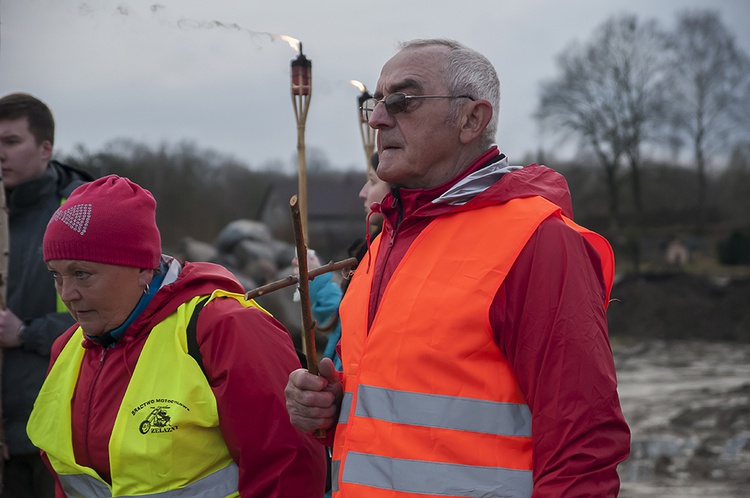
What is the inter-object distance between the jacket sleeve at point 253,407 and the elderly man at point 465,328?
265 millimetres

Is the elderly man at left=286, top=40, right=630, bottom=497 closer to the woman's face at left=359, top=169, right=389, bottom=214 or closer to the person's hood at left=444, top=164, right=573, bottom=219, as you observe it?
the person's hood at left=444, top=164, right=573, bottom=219

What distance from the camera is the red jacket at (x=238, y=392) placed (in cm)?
292

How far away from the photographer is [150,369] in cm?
301

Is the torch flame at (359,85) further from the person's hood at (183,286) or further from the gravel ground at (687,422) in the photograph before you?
the gravel ground at (687,422)

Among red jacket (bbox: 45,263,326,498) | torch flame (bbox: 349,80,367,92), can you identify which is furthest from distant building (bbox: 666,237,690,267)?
red jacket (bbox: 45,263,326,498)

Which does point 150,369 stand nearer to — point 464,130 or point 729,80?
point 464,130

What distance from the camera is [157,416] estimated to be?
9.60ft

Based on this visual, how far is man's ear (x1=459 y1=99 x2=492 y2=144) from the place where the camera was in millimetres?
2625

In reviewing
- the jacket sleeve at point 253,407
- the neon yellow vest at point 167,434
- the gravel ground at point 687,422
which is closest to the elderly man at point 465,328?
the jacket sleeve at point 253,407

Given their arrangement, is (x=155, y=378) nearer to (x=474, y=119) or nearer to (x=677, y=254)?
(x=474, y=119)

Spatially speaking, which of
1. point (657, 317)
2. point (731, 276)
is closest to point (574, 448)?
point (657, 317)

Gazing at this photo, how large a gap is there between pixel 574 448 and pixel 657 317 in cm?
2331

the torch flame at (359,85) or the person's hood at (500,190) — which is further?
the torch flame at (359,85)

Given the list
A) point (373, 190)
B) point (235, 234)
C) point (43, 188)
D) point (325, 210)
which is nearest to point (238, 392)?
point (373, 190)
